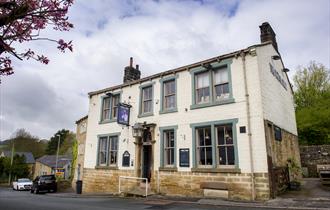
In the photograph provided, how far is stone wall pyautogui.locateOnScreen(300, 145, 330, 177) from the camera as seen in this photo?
20.3 m

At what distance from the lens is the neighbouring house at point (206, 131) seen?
470 inches

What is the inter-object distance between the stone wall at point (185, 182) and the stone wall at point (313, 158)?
11.3 meters

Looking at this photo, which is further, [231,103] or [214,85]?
[214,85]

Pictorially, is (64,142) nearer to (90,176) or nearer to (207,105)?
(90,176)

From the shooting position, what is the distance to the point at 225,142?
12.8m

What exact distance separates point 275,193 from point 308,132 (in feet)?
58.8

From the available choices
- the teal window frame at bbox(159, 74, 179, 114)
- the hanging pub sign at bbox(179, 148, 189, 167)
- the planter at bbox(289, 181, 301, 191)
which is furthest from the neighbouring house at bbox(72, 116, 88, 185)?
the planter at bbox(289, 181, 301, 191)

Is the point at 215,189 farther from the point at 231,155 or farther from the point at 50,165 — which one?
the point at 50,165

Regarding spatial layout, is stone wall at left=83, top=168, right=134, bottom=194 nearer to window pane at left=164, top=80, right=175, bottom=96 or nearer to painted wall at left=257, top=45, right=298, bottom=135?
window pane at left=164, top=80, right=175, bottom=96

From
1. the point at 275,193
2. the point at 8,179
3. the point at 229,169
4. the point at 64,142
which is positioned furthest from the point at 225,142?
the point at 64,142

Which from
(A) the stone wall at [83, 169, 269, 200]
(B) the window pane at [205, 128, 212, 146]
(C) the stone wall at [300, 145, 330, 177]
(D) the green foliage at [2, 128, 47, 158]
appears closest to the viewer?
(A) the stone wall at [83, 169, 269, 200]

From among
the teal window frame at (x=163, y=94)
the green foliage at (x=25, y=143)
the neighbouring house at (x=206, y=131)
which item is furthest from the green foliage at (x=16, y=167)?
the teal window frame at (x=163, y=94)

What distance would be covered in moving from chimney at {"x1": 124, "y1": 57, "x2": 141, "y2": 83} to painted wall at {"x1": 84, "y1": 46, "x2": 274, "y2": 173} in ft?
4.75

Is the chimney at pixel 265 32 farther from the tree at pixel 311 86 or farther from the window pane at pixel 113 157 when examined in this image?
the tree at pixel 311 86
